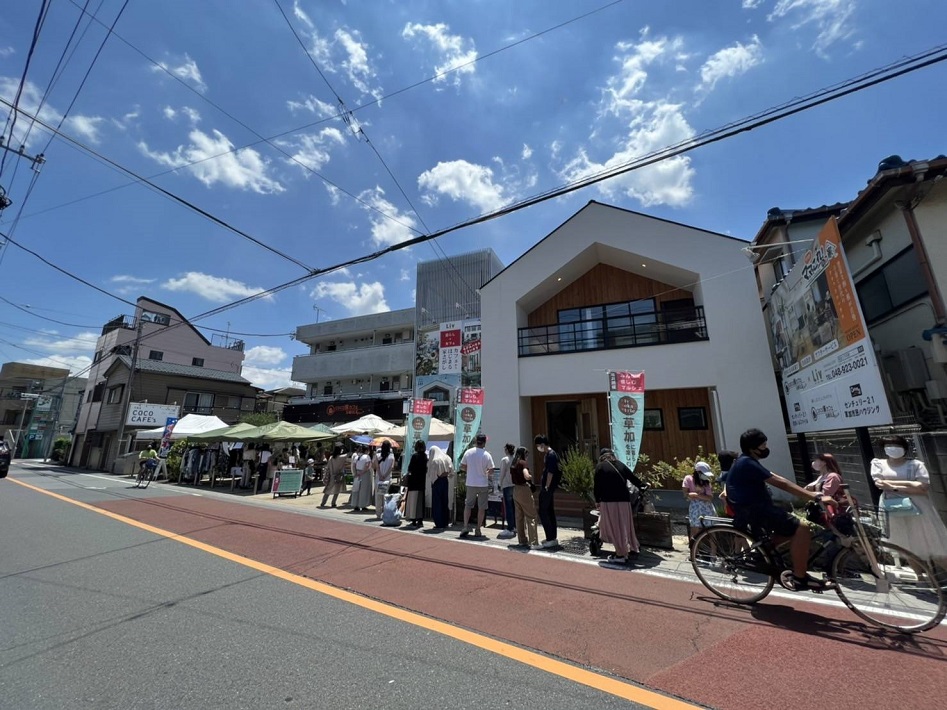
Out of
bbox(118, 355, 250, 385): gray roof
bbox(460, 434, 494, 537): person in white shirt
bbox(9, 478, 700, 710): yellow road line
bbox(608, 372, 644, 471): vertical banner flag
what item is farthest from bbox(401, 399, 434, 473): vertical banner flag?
bbox(118, 355, 250, 385): gray roof


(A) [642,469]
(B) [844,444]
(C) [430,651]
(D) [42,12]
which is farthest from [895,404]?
(D) [42,12]

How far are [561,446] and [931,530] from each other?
9374 mm

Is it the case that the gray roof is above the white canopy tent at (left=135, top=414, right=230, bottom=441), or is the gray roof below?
above

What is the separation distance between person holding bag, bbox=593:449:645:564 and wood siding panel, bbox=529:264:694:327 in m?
8.79

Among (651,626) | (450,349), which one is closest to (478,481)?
(651,626)

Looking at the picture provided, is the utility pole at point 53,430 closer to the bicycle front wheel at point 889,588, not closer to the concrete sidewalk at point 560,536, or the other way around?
the concrete sidewalk at point 560,536

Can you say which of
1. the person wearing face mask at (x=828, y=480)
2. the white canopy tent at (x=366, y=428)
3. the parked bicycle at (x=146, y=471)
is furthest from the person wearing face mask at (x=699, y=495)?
the parked bicycle at (x=146, y=471)

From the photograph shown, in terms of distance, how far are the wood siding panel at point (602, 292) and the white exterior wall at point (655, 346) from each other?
298 millimetres

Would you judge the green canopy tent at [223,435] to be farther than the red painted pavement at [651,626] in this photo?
Yes

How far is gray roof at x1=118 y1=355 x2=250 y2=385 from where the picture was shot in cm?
2895

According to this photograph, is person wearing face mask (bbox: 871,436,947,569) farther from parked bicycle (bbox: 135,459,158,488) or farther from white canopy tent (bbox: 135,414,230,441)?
white canopy tent (bbox: 135,414,230,441)

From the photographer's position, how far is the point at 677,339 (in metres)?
11.9

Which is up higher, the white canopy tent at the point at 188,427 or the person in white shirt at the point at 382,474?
the white canopy tent at the point at 188,427

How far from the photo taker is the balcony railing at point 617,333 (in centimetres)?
1201
